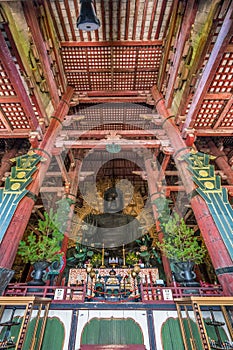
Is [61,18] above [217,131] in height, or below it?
above

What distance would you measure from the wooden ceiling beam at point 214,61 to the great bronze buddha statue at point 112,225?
7.05 metres

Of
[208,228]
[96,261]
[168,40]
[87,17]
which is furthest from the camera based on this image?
[96,261]

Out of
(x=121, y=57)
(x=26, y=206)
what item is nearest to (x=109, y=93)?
(x=121, y=57)

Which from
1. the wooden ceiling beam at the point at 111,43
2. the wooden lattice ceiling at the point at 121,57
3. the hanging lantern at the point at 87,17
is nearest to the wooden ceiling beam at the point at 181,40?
the wooden lattice ceiling at the point at 121,57

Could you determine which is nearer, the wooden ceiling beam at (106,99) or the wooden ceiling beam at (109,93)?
the wooden ceiling beam at (106,99)

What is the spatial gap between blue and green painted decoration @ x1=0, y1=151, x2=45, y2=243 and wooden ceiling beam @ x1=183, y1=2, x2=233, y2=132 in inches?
172

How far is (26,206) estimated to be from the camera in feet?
16.0

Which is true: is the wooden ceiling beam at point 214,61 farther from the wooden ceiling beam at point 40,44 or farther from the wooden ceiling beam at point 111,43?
the wooden ceiling beam at point 40,44

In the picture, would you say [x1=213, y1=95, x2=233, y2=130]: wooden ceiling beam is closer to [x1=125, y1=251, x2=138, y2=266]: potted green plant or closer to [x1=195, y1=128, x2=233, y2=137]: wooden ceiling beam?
[x1=195, y1=128, x2=233, y2=137]: wooden ceiling beam

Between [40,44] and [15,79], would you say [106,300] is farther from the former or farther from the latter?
[40,44]

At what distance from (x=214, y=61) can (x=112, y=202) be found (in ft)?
29.4

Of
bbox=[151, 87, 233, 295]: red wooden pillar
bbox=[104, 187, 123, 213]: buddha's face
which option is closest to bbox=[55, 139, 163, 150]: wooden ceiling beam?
bbox=[151, 87, 233, 295]: red wooden pillar

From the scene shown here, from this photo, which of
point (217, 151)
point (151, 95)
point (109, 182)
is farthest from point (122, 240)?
point (151, 95)

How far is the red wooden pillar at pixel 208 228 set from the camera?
379 cm
